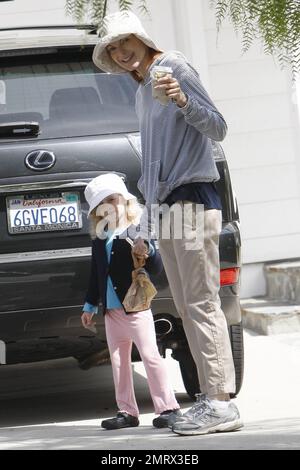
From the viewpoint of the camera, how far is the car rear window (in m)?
6.20

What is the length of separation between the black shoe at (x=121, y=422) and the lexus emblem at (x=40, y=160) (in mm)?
1192

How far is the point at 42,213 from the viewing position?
234 inches

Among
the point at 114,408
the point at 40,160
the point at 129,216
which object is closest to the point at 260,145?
the point at 114,408

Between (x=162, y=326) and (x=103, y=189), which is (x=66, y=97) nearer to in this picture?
(x=103, y=189)

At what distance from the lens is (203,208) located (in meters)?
5.27

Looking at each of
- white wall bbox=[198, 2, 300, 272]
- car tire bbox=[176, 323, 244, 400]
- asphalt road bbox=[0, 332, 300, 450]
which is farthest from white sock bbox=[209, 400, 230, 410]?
white wall bbox=[198, 2, 300, 272]

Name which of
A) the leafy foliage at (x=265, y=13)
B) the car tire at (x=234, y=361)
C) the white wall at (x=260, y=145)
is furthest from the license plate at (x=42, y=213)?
the white wall at (x=260, y=145)

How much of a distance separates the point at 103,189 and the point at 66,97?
3.01 ft

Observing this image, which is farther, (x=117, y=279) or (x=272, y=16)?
(x=117, y=279)

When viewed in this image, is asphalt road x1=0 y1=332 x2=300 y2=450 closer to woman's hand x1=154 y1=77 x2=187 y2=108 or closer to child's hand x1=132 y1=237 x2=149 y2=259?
child's hand x1=132 y1=237 x2=149 y2=259

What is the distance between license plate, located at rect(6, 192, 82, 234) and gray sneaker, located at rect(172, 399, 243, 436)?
1.19 metres

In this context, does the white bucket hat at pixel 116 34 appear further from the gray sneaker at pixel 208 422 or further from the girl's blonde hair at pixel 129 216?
the gray sneaker at pixel 208 422

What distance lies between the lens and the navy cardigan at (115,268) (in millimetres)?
5668

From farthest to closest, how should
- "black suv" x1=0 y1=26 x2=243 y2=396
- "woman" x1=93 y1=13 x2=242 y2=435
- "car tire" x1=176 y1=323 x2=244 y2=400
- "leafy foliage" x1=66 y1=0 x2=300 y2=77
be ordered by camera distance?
"car tire" x1=176 y1=323 x2=244 y2=400 → "black suv" x1=0 y1=26 x2=243 y2=396 → "woman" x1=93 y1=13 x2=242 y2=435 → "leafy foliage" x1=66 y1=0 x2=300 y2=77
